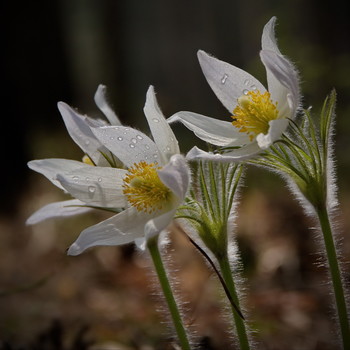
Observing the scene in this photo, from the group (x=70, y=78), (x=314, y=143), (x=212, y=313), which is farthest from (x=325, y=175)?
(x=70, y=78)

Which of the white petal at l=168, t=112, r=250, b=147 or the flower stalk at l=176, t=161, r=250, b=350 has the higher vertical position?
the white petal at l=168, t=112, r=250, b=147

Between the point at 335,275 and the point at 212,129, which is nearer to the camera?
the point at 335,275

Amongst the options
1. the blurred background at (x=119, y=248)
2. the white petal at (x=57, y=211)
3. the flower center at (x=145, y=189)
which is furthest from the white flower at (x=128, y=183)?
the blurred background at (x=119, y=248)

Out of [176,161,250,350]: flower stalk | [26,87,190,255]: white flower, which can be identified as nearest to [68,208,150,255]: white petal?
[26,87,190,255]: white flower

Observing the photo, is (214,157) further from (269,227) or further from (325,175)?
(269,227)

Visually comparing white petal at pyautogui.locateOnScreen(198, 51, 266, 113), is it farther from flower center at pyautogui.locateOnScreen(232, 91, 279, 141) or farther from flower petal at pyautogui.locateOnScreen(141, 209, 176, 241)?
flower petal at pyautogui.locateOnScreen(141, 209, 176, 241)

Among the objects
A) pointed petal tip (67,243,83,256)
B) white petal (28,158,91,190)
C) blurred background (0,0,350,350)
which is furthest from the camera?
blurred background (0,0,350,350)

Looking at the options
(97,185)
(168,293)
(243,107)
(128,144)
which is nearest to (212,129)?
(243,107)

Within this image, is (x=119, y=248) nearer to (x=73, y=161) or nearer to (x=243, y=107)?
(x=73, y=161)
